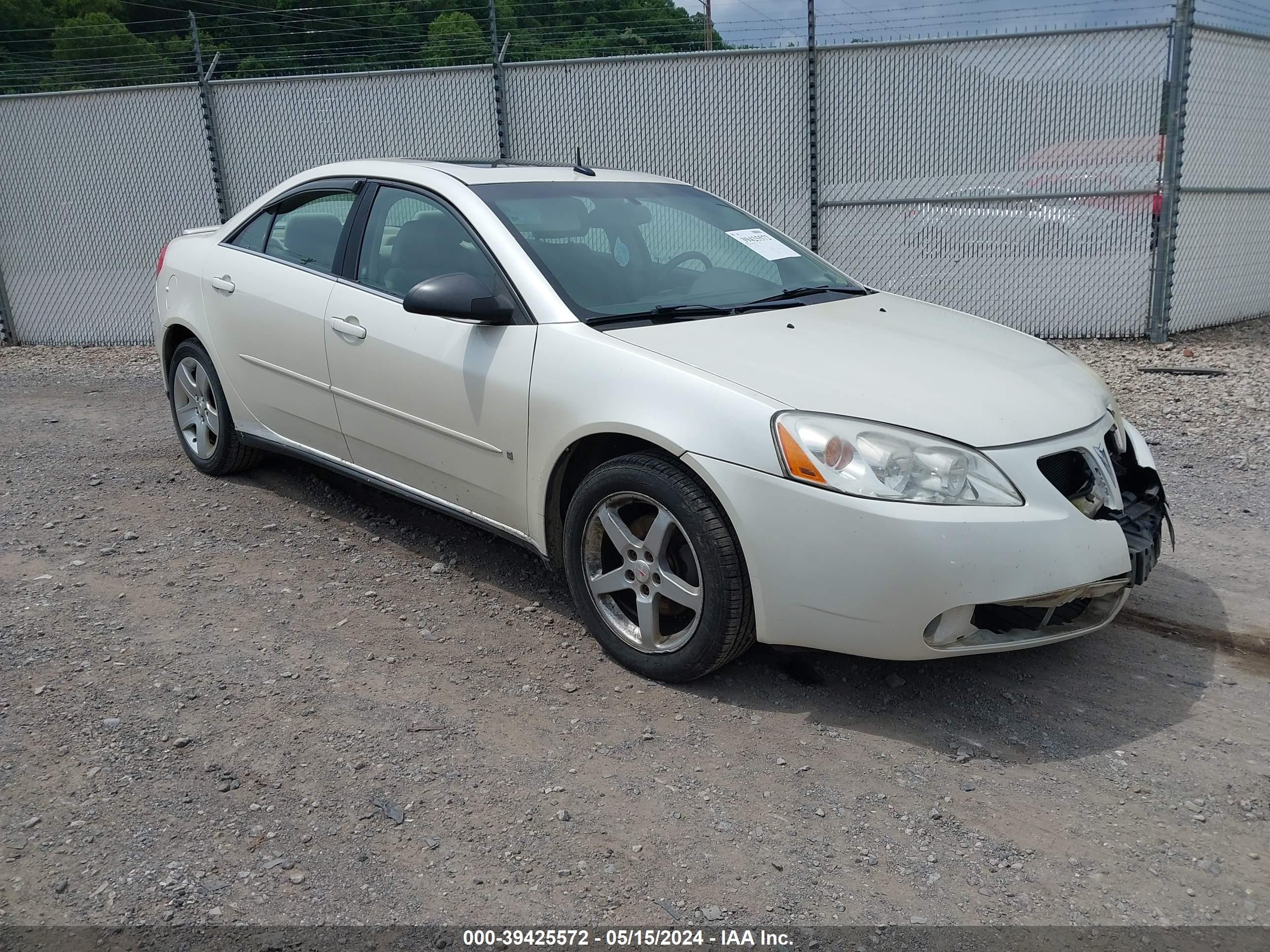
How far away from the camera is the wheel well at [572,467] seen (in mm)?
3576

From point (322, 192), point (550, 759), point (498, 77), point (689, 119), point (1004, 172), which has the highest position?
point (498, 77)

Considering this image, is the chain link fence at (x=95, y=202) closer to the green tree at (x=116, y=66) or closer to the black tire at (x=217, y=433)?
the green tree at (x=116, y=66)

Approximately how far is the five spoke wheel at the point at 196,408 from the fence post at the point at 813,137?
5.62 m

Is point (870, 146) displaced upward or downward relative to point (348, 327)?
upward

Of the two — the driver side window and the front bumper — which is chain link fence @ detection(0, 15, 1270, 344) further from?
the front bumper

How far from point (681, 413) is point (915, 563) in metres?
0.83

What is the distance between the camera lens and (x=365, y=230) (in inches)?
179

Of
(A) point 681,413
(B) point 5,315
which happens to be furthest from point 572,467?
(B) point 5,315

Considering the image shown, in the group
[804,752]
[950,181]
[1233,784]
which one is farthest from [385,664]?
[950,181]

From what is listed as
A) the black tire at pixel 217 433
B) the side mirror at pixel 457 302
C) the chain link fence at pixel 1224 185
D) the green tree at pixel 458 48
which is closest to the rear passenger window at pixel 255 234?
the black tire at pixel 217 433

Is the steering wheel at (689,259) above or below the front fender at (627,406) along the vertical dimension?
above

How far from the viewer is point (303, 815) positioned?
286cm

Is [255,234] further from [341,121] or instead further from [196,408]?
[341,121]

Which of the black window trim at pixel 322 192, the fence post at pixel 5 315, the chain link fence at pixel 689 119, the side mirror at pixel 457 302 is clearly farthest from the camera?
the fence post at pixel 5 315
